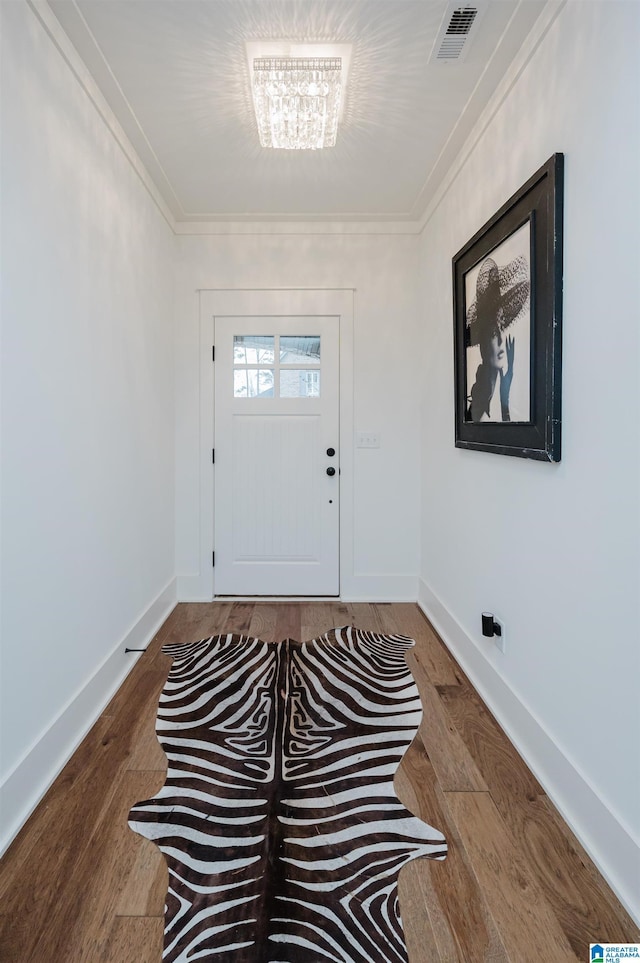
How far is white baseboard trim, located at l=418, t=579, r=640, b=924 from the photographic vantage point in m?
1.25

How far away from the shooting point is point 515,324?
1.88 metres

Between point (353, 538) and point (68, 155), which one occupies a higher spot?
point (68, 155)

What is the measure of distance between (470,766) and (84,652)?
4.96ft

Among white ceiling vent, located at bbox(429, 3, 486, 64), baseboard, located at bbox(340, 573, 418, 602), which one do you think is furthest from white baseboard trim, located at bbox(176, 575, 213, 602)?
white ceiling vent, located at bbox(429, 3, 486, 64)

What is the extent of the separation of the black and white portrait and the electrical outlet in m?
1.07

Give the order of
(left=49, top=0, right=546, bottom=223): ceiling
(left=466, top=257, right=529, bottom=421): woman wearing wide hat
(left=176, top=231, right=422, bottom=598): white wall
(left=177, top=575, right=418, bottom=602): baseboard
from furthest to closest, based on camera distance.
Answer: (left=177, top=575, right=418, bottom=602): baseboard < (left=176, top=231, right=422, bottom=598): white wall < (left=466, top=257, right=529, bottom=421): woman wearing wide hat < (left=49, top=0, right=546, bottom=223): ceiling

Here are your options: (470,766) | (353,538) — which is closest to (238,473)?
(353,538)

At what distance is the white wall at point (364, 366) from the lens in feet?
11.2

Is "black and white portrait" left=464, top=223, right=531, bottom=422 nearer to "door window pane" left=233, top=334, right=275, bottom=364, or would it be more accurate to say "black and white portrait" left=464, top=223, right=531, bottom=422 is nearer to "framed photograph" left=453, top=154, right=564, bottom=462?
"framed photograph" left=453, top=154, right=564, bottom=462

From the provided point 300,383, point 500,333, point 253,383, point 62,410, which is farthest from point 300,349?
point 62,410

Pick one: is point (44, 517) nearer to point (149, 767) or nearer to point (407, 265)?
point (149, 767)

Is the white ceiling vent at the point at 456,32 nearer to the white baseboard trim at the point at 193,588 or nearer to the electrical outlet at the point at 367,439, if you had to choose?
the electrical outlet at the point at 367,439

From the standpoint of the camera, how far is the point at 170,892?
128cm

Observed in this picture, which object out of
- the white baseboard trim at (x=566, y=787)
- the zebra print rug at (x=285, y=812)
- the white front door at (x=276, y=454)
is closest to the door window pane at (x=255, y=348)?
the white front door at (x=276, y=454)
